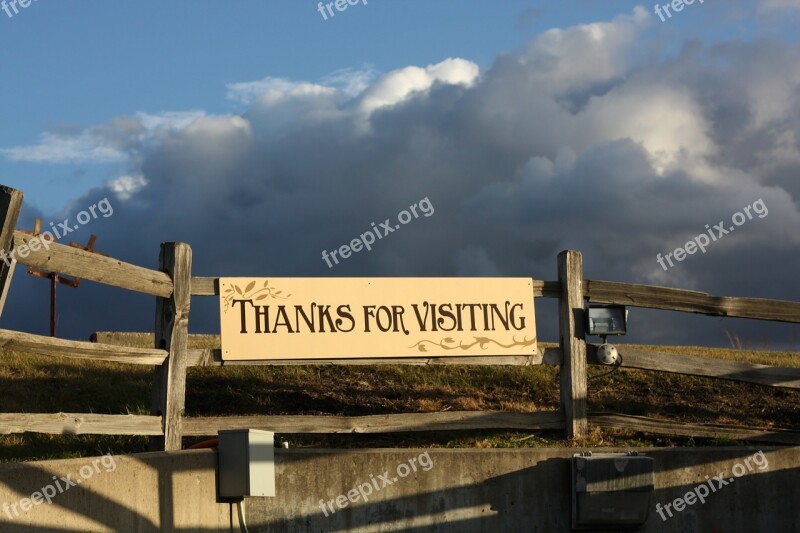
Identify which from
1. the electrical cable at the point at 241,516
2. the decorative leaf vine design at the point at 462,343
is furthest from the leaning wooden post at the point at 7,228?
the decorative leaf vine design at the point at 462,343

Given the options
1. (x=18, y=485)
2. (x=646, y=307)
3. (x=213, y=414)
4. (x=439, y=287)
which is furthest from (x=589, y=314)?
(x=18, y=485)

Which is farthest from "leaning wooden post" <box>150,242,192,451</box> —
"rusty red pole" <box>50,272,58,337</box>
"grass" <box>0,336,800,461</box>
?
"rusty red pole" <box>50,272,58,337</box>

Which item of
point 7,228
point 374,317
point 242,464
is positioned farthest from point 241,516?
point 7,228

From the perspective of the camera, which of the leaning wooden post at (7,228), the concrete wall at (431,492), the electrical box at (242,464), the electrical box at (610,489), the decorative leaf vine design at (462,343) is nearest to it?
the leaning wooden post at (7,228)

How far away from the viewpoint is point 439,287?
10.9 metres

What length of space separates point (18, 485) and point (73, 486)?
0.46 meters

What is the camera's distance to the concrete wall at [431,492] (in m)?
7.94

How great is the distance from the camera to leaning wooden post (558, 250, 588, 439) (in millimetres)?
10758

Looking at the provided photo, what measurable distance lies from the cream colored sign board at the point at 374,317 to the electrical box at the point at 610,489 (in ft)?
6.49

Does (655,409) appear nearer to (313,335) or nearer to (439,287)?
(439,287)

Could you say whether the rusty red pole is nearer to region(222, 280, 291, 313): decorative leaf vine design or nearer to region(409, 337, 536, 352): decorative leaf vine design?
region(222, 280, 291, 313): decorative leaf vine design

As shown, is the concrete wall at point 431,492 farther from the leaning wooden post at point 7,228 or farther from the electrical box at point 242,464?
the leaning wooden post at point 7,228

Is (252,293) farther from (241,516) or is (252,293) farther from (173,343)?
(241,516)

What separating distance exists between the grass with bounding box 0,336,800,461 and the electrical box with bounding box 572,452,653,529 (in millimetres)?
1366
